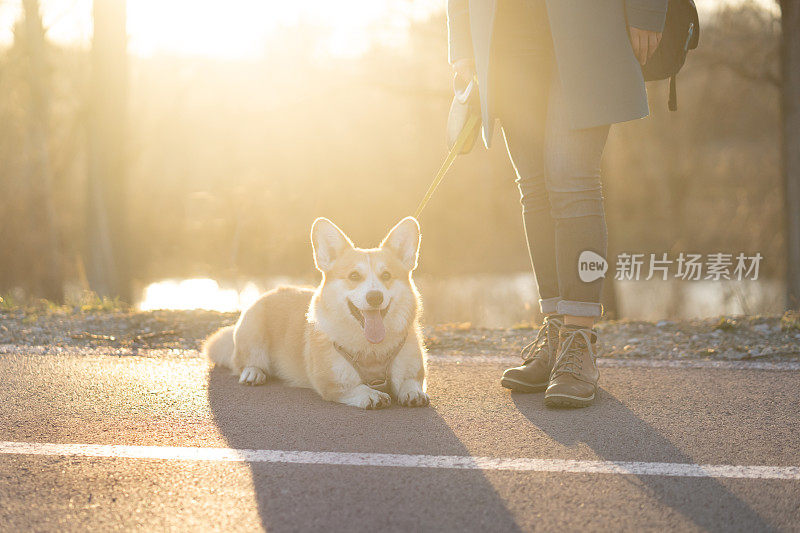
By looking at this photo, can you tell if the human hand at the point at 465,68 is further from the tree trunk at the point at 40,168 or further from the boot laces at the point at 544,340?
the tree trunk at the point at 40,168

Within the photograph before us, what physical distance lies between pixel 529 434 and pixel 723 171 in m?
17.8

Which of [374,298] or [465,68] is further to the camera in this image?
[465,68]

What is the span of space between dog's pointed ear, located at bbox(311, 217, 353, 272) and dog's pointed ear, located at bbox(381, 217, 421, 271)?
20 centimetres

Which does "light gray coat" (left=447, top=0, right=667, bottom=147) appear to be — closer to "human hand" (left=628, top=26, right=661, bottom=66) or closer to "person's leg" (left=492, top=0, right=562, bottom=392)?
"human hand" (left=628, top=26, right=661, bottom=66)

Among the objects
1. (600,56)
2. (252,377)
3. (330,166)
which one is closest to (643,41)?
(600,56)

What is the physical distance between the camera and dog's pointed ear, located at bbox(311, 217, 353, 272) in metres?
3.46

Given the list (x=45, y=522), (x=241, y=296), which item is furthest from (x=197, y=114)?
(x=45, y=522)

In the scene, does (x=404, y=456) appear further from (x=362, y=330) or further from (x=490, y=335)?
(x=490, y=335)

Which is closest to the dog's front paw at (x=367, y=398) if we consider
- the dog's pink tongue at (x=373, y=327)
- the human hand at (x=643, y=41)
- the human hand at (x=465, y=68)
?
the dog's pink tongue at (x=373, y=327)

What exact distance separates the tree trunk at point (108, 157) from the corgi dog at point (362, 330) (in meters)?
7.62

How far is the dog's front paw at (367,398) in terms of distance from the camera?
3.06 metres

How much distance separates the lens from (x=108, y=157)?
34.7ft

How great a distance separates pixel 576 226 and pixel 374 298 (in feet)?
3.00

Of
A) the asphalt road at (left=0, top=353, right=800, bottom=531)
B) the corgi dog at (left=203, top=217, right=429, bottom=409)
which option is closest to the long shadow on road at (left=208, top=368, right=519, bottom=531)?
the asphalt road at (left=0, top=353, right=800, bottom=531)
